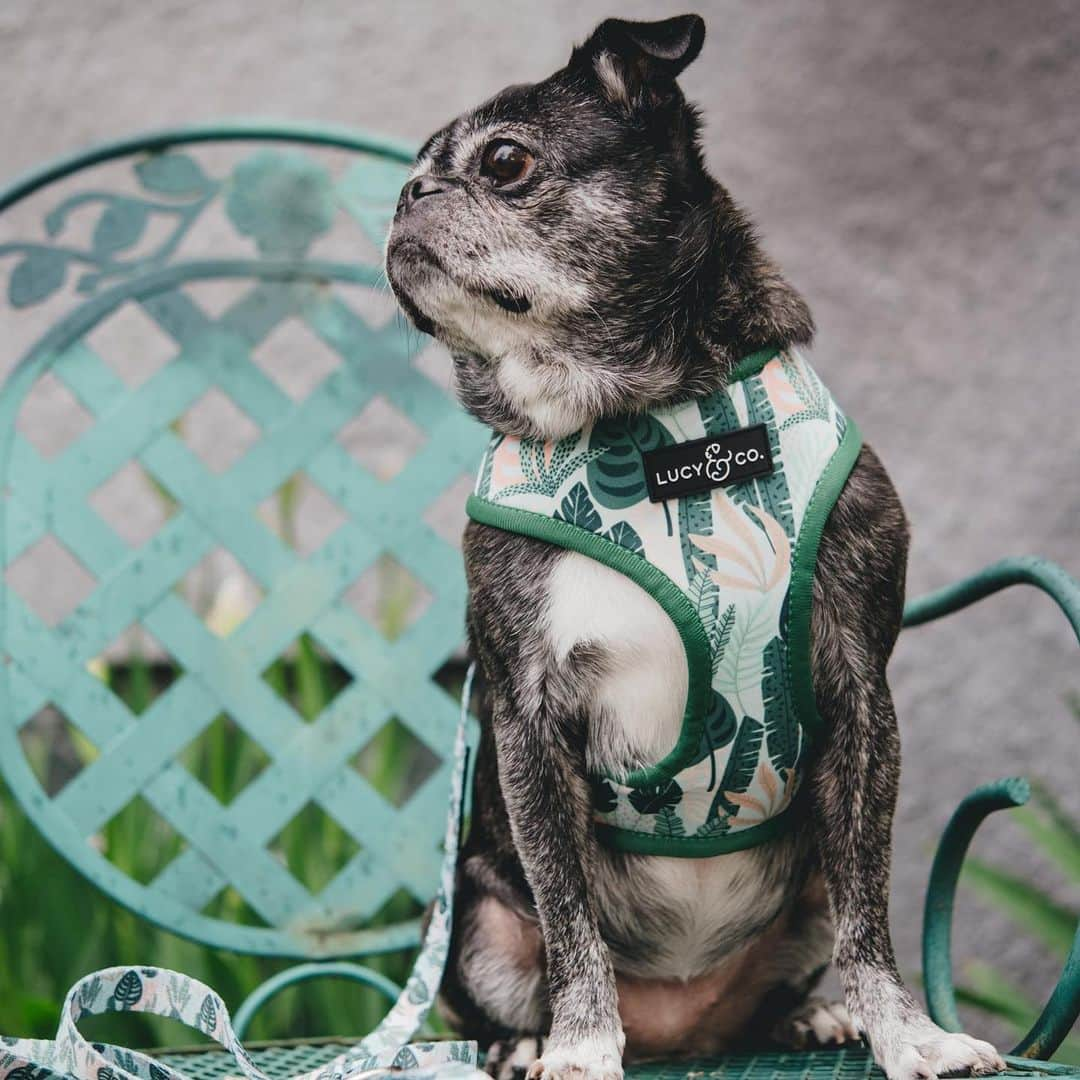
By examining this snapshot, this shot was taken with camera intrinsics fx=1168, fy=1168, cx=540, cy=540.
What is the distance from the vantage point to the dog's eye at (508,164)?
3.91 feet

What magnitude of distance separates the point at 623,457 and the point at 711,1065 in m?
0.66

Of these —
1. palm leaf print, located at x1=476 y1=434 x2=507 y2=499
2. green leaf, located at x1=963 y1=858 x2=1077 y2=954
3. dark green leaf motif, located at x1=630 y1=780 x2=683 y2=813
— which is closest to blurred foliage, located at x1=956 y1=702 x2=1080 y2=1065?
green leaf, located at x1=963 y1=858 x2=1077 y2=954

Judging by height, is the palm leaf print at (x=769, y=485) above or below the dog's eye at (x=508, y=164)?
below

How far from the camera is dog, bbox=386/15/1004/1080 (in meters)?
1.13

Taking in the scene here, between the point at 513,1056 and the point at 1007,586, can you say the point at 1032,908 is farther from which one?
the point at 513,1056

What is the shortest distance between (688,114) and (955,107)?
1266 millimetres

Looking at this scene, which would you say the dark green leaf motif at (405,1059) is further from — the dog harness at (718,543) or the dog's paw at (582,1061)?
the dog harness at (718,543)

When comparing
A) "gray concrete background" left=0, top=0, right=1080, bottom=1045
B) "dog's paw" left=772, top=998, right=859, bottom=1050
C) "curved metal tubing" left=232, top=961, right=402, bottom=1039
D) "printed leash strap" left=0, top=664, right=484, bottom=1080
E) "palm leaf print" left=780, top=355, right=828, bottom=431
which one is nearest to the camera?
"printed leash strap" left=0, top=664, right=484, bottom=1080

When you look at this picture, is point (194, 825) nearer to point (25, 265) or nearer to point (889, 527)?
point (25, 265)

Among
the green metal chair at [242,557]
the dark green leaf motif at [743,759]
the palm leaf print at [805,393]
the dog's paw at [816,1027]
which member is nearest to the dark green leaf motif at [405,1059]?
the dark green leaf motif at [743,759]

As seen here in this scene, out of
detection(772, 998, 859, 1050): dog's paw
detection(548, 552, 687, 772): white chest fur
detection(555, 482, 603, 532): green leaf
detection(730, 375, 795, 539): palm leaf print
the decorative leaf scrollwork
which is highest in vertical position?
the decorative leaf scrollwork

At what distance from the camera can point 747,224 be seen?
1251 mm

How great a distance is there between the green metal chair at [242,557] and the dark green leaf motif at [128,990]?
53cm

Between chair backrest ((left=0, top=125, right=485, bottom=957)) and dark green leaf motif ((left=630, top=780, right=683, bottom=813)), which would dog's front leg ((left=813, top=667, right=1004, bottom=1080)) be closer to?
dark green leaf motif ((left=630, top=780, right=683, bottom=813))
